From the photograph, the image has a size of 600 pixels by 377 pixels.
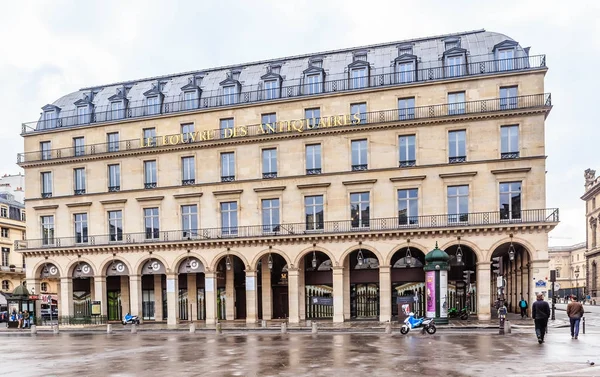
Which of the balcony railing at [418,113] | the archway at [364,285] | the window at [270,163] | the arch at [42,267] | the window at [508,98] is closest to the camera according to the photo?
the balcony railing at [418,113]

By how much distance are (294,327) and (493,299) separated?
3159cm

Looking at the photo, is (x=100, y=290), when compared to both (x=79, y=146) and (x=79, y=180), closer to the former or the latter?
(x=79, y=180)

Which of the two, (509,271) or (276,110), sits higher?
(276,110)

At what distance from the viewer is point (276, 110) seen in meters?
43.0

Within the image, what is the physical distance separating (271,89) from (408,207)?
1441 cm

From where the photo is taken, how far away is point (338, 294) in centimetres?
4006

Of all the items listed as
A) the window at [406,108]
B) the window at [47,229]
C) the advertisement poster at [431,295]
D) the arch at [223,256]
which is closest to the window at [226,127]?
the arch at [223,256]

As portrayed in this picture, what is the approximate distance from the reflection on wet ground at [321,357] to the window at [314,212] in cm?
1310

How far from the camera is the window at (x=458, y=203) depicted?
126 ft

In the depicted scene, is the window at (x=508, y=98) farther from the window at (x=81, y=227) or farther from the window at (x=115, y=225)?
the window at (x=81, y=227)

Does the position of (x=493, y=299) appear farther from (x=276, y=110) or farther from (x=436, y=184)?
(x=276, y=110)

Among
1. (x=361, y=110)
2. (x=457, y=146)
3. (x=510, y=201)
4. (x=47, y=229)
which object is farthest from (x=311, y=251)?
(x=47, y=229)

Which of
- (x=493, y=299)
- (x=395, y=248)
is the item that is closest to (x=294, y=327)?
(x=395, y=248)

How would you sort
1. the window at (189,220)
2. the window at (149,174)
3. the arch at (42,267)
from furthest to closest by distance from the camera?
the arch at (42,267) < the window at (149,174) < the window at (189,220)
